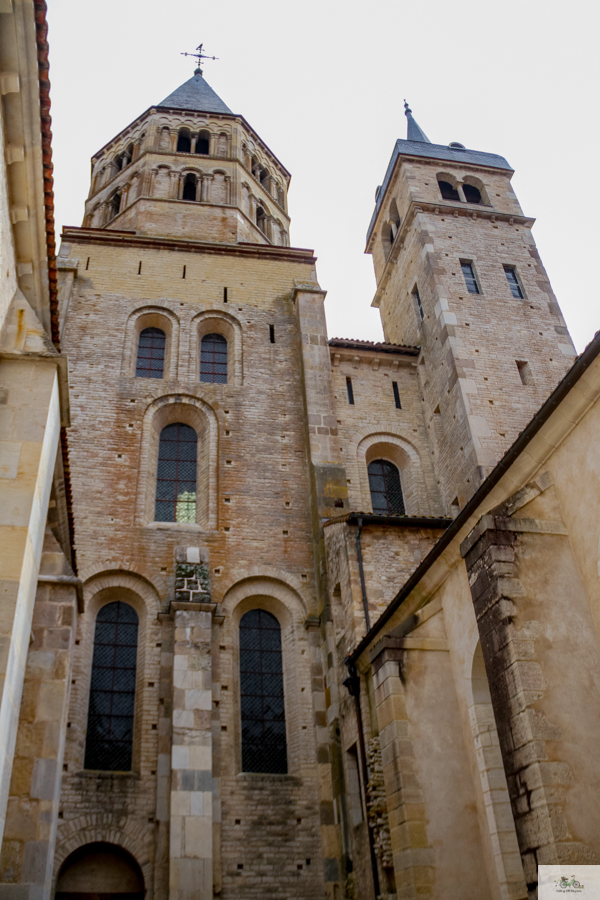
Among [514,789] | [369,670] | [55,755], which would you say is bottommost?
[514,789]

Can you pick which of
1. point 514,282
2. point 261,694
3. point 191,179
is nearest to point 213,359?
point 191,179

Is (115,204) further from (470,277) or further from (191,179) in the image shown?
(470,277)

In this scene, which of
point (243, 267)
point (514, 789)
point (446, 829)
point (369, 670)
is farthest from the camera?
point (243, 267)

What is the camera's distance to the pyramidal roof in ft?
90.5

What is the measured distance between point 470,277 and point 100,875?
55.7 ft

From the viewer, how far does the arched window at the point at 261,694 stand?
1370 cm

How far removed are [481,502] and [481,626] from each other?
5.69 feet

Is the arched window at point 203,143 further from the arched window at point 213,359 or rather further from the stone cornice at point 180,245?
the arched window at point 213,359

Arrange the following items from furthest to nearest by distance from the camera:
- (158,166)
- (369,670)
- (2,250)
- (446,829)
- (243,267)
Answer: (158,166)
(243,267)
(369,670)
(446,829)
(2,250)

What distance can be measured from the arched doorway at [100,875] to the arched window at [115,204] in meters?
18.6

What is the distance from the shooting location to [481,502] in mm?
9234

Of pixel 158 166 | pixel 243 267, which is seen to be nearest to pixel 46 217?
pixel 243 267

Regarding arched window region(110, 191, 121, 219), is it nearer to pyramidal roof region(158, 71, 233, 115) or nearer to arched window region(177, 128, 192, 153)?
arched window region(177, 128, 192, 153)

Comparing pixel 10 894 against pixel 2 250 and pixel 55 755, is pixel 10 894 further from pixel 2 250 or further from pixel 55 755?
pixel 2 250
